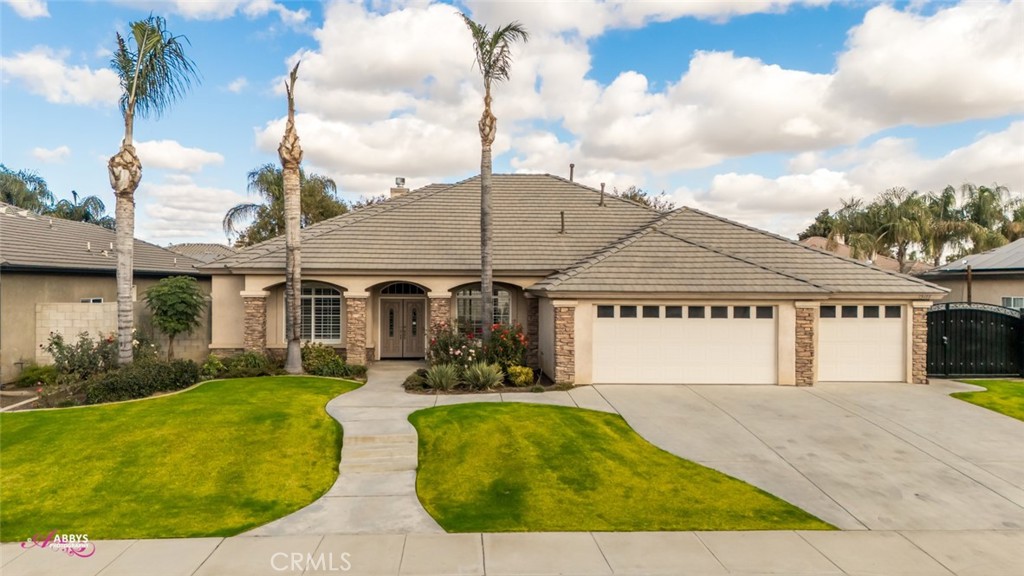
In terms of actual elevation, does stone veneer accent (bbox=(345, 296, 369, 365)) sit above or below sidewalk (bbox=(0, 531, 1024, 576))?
above

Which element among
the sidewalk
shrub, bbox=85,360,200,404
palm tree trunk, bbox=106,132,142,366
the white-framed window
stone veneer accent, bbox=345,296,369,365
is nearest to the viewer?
the sidewalk

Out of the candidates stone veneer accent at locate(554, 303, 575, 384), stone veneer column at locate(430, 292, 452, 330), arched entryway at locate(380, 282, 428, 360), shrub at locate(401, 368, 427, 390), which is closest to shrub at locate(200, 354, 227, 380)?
arched entryway at locate(380, 282, 428, 360)

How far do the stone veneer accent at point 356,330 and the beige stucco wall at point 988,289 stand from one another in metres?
21.5

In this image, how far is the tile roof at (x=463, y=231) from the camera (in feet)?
55.2

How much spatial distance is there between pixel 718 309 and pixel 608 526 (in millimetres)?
9045

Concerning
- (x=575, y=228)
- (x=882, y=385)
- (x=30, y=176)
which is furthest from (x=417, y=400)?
(x=30, y=176)

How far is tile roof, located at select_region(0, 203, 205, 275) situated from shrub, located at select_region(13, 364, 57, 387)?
2.91m

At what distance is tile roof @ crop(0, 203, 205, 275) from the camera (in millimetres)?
15562

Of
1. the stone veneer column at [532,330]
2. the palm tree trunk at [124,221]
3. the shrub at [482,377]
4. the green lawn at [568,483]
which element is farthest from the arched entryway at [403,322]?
the green lawn at [568,483]

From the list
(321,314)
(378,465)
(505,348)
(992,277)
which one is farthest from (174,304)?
(992,277)

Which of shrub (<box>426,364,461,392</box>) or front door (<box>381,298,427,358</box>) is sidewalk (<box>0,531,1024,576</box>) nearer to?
shrub (<box>426,364,461,392</box>)

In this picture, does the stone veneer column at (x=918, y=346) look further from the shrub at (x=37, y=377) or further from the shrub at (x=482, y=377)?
the shrub at (x=37, y=377)

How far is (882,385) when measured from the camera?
14250 millimetres

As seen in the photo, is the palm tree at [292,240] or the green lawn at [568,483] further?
the palm tree at [292,240]
